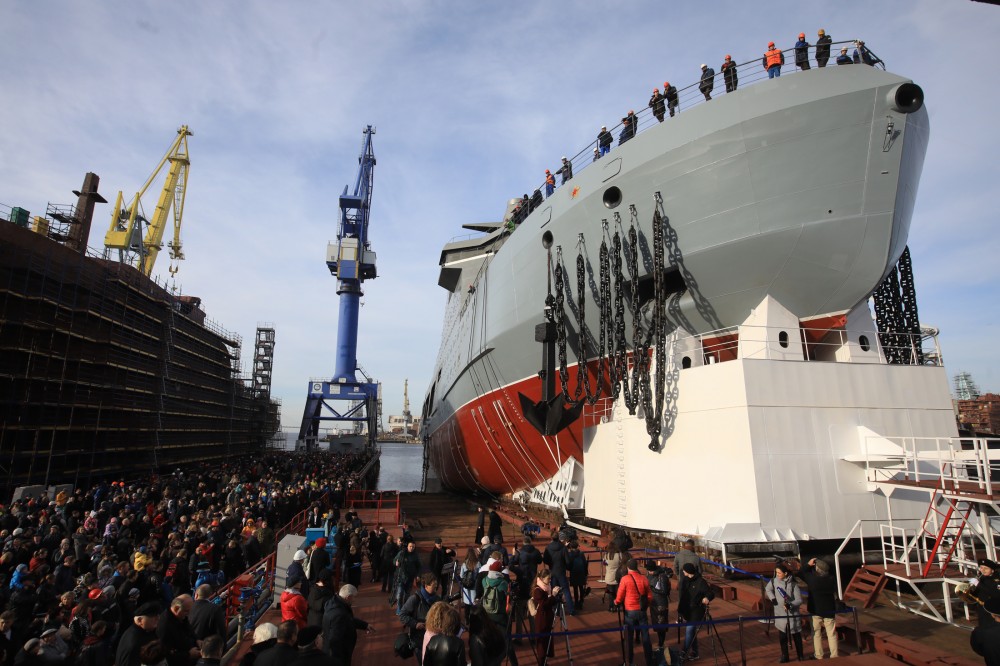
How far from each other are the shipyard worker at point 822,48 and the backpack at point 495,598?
11.7 metres

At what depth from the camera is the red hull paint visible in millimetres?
15453

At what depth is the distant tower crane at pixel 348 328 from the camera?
51.5 metres

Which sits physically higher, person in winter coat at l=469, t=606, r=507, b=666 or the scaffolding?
the scaffolding

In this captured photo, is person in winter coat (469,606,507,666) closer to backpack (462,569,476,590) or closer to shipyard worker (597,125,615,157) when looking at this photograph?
backpack (462,569,476,590)

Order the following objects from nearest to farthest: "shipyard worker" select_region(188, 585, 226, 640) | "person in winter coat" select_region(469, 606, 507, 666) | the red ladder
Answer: "person in winter coat" select_region(469, 606, 507, 666)
"shipyard worker" select_region(188, 585, 226, 640)
the red ladder

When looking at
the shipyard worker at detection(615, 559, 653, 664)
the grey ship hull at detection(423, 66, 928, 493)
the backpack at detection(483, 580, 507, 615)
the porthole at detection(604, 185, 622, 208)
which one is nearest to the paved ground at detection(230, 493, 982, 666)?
the shipyard worker at detection(615, 559, 653, 664)

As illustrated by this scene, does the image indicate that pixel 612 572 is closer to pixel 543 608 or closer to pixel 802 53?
pixel 543 608

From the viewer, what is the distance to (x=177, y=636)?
13.7ft

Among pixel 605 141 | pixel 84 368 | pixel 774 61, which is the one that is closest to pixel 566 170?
pixel 605 141

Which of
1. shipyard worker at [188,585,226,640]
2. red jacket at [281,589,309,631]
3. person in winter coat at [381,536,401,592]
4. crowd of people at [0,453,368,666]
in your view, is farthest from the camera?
person in winter coat at [381,536,401,592]

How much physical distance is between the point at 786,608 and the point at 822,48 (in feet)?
34.6

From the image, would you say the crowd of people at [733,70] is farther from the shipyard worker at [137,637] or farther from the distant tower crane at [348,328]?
the distant tower crane at [348,328]

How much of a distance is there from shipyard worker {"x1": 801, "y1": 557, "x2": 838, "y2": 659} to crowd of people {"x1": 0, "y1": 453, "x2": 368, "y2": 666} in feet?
18.0

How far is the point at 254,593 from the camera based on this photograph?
725 cm
